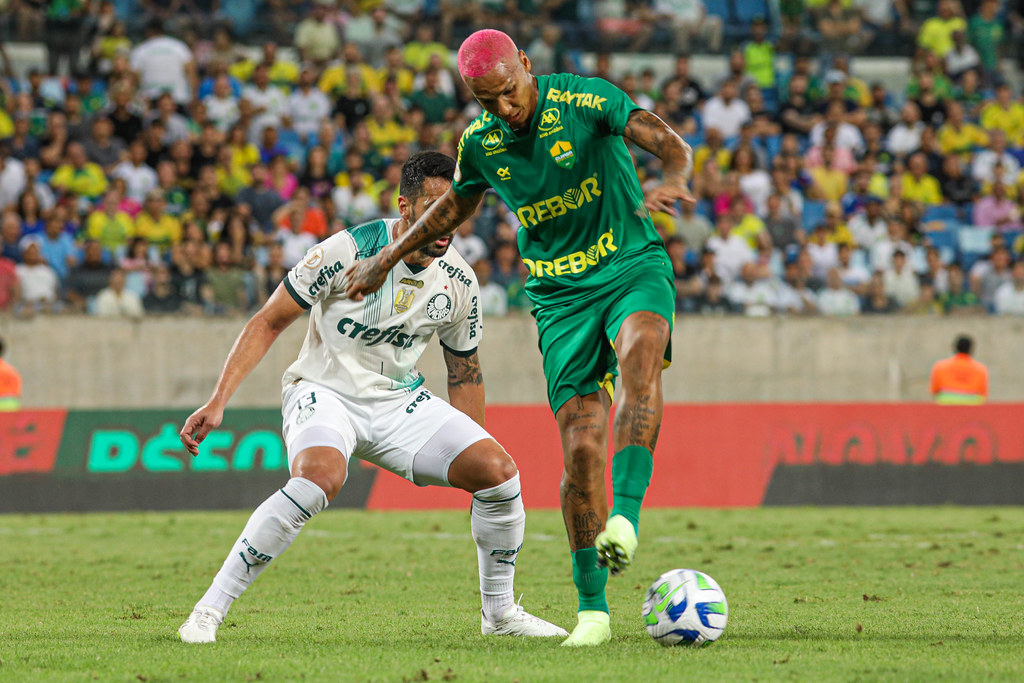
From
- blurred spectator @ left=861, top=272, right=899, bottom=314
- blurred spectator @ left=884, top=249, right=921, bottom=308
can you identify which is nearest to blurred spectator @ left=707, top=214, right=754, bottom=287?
blurred spectator @ left=861, top=272, right=899, bottom=314

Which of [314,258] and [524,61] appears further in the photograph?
[314,258]

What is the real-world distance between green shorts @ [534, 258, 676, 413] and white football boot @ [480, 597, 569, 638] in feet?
3.37

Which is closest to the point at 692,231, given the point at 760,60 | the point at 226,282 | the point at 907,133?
the point at 907,133

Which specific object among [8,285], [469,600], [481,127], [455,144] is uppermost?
[481,127]

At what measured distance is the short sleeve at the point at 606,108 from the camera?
18.0ft

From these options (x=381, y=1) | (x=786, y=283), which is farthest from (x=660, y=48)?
(x=786, y=283)

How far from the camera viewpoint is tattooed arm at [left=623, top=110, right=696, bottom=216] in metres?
4.96

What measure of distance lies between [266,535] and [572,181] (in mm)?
2056

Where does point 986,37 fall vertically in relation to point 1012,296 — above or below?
above

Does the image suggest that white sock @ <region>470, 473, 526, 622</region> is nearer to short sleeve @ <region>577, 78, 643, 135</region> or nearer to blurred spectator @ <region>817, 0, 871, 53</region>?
short sleeve @ <region>577, 78, 643, 135</region>

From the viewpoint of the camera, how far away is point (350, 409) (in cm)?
620

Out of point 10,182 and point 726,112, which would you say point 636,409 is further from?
point 726,112

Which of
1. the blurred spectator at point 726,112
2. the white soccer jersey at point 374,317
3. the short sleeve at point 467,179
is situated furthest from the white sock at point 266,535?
the blurred spectator at point 726,112

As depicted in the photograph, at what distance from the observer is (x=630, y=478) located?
516 centimetres
